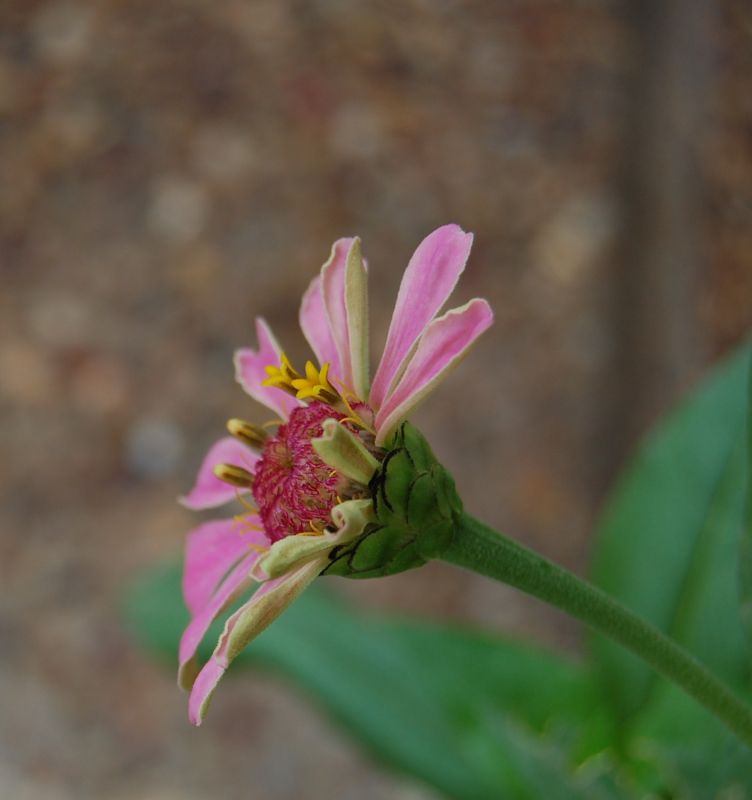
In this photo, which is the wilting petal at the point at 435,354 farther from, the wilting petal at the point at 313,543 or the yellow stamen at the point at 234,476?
the yellow stamen at the point at 234,476

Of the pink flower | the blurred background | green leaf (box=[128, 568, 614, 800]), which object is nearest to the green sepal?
the pink flower

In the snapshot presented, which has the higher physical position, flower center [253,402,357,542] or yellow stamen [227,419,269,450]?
yellow stamen [227,419,269,450]

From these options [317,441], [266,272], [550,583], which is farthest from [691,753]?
[266,272]

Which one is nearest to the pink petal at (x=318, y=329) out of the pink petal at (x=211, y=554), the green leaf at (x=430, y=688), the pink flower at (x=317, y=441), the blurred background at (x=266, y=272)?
the pink flower at (x=317, y=441)

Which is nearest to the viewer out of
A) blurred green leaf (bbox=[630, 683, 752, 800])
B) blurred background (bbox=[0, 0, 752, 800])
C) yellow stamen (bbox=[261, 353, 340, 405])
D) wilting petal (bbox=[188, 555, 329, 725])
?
wilting petal (bbox=[188, 555, 329, 725])

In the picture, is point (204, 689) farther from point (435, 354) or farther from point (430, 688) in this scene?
point (430, 688)

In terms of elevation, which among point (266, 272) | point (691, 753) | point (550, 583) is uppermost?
point (266, 272)

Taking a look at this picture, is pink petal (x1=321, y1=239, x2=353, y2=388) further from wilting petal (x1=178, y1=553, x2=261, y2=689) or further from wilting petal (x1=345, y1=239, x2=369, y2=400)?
wilting petal (x1=178, y1=553, x2=261, y2=689)
